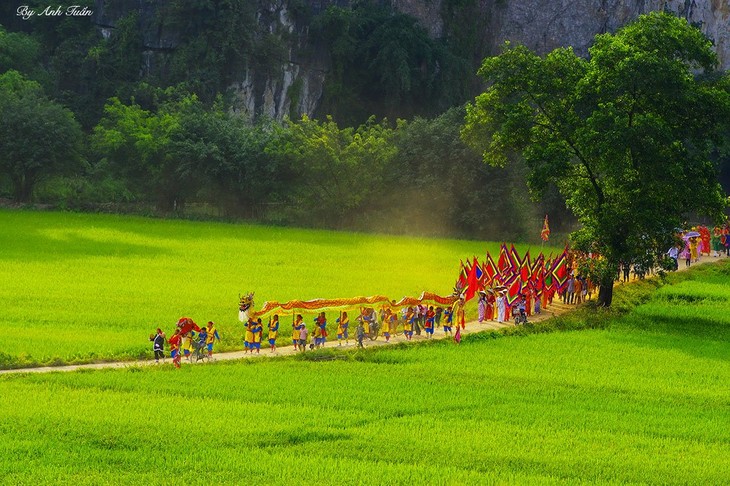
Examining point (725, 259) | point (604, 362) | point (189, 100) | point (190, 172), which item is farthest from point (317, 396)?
point (189, 100)

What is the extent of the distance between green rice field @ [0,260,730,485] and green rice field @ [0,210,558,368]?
139 inches

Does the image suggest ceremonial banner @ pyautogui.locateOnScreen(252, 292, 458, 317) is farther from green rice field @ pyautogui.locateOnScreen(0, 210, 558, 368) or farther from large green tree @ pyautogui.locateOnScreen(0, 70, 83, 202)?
large green tree @ pyautogui.locateOnScreen(0, 70, 83, 202)

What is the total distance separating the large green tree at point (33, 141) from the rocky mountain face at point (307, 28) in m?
13.7

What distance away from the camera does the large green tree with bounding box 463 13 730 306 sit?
38656mm

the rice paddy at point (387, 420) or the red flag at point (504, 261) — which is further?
the red flag at point (504, 261)

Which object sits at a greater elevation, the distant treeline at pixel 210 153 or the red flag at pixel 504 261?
the distant treeline at pixel 210 153

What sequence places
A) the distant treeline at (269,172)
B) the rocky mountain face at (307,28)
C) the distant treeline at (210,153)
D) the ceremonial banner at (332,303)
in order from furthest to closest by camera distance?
1. the rocky mountain face at (307,28)
2. the distant treeline at (210,153)
3. the distant treeline at (269,172)
4. the ceremonial banner at (332,303)

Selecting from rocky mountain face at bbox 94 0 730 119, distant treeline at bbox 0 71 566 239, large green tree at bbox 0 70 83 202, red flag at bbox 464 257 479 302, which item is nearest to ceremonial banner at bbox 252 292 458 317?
red flag at bbox 464 257 479 302

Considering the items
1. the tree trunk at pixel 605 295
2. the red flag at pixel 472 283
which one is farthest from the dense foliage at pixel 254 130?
the red flag at pixel 472 283

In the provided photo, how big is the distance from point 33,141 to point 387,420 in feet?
161

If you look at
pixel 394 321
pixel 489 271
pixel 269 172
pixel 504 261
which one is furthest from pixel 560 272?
pixel 269 172

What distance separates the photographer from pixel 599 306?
40.8 metres

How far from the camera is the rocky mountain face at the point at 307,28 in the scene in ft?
278

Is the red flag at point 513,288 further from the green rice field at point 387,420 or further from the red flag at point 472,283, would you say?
the green rice field at point 387,420
